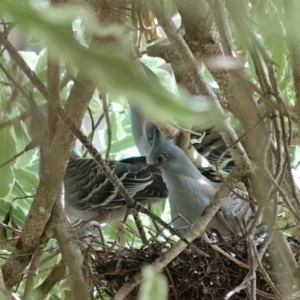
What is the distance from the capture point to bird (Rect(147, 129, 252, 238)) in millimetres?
919

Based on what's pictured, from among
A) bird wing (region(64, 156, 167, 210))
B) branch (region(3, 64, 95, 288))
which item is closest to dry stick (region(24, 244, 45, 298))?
branch (region(3, 64, 95, 288))

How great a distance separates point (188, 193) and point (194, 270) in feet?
0.67

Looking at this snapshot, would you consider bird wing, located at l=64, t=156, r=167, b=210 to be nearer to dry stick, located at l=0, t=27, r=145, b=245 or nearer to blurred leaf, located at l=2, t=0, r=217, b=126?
dry stick, located at l=0, t=27, r=145, b=245

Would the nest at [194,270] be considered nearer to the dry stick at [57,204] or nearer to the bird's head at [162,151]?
the dry stick at [57,204]

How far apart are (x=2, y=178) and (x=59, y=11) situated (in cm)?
85

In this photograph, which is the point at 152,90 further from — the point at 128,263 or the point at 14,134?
the point at 14,134

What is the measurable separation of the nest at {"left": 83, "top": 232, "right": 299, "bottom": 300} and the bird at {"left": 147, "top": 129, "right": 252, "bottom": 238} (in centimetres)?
9

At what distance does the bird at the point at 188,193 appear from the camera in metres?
0.92

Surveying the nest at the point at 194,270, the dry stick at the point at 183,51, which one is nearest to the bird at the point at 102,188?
the nest at the point at 194,270

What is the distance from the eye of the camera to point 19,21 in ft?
0.31

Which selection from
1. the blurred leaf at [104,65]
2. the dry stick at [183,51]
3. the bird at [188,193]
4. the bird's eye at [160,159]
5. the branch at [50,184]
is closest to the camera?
the blurred leaf at [104,65]

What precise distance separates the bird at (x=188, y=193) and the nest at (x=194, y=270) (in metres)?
0.09

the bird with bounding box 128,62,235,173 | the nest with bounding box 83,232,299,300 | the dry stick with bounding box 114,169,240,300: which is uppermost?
the bird with bounding box 128,62,235,173

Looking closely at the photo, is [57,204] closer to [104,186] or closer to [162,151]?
[162,151]
